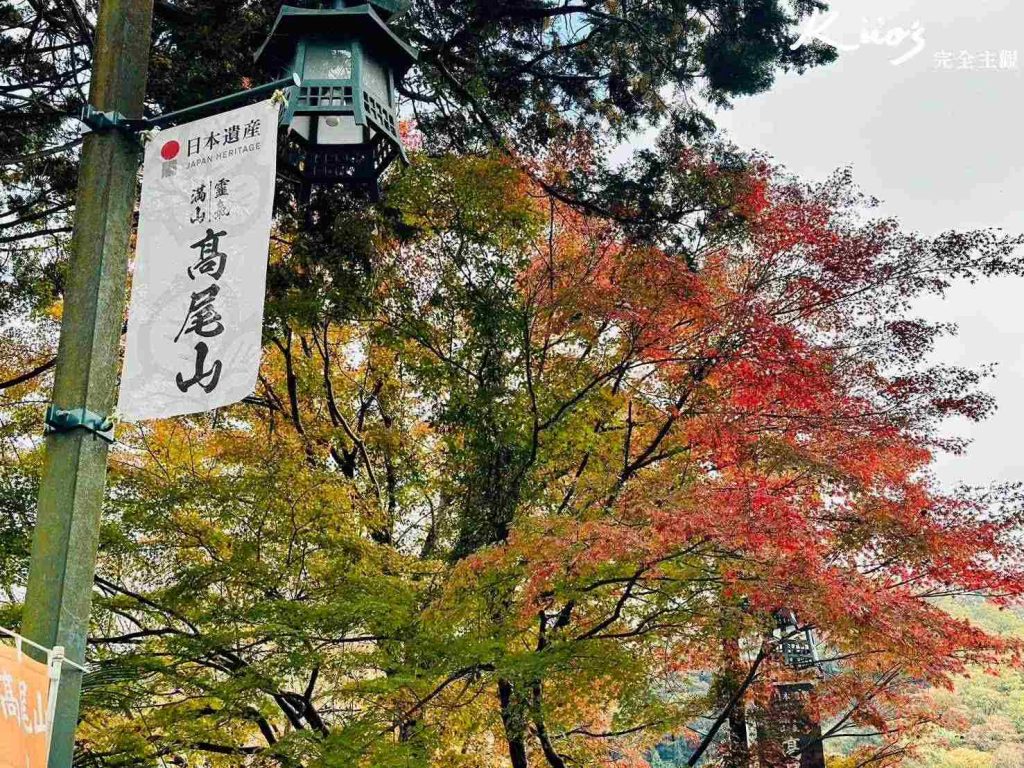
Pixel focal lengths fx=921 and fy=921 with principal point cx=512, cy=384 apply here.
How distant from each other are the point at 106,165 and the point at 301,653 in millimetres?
4870

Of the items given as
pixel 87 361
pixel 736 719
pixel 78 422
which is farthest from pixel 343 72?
pixel 736 719

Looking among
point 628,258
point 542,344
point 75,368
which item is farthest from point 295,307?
point 75,368

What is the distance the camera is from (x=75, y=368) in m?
2.84

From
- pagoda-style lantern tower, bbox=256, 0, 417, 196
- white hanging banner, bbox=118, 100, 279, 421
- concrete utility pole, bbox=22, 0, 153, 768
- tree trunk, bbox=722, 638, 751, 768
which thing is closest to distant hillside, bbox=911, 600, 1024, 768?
tree trunk, bbox=722, 638, 751, 768

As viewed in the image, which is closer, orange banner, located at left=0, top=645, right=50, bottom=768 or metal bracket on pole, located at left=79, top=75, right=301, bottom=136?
→ orange banner, located at left=0, top=645, right=50, bottom=768

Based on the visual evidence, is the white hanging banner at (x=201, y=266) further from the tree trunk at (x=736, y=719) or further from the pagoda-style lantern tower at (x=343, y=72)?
the tree trunk at (x=736, y=719)

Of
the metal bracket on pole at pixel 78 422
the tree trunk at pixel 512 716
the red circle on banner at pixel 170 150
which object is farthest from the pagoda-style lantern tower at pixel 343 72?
the tree trunk at pixel 512 716

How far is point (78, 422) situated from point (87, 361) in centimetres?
20

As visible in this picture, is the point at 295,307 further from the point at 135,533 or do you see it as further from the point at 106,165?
the point at 106,165

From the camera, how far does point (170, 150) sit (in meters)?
3.20

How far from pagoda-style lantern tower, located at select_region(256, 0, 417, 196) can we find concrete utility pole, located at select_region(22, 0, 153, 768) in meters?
0.51

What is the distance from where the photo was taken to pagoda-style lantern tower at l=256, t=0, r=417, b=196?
3.30 m

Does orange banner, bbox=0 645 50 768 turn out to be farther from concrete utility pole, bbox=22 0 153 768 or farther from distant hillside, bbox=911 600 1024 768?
distant hillside, bbox=911 600 1024 768

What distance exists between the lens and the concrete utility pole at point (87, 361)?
2.65m
